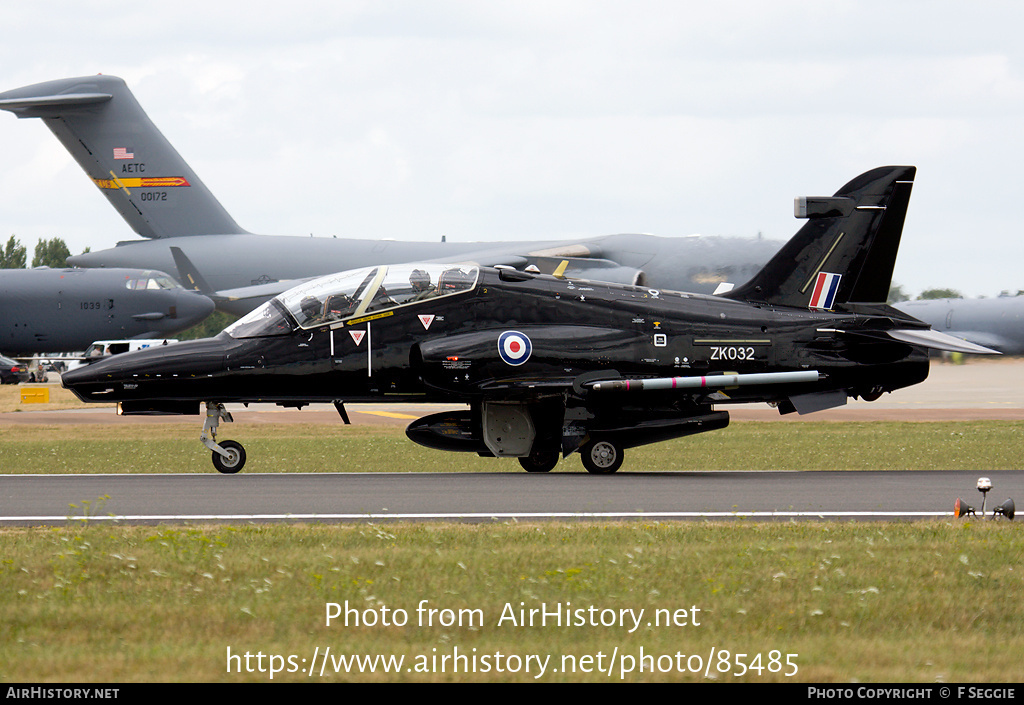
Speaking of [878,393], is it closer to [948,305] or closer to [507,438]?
[507,438]

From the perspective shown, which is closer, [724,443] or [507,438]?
[507,438]

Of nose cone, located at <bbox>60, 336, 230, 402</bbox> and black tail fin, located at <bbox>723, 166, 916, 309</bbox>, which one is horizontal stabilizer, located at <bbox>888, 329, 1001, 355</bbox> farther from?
nose cone, located at <bbox>60, 336, 230, 402</bbox>

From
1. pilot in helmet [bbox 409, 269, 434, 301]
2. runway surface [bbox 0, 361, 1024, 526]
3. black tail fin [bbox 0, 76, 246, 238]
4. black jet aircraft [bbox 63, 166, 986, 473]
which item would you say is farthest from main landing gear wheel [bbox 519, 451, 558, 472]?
black tail fin [bbox 0, 76, 246, 238]

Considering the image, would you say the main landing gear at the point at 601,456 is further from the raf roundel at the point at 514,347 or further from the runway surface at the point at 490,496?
the raf roundel at the point at 514,347

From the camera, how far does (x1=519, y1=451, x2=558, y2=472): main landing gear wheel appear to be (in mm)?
16297

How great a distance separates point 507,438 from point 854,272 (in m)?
5.63

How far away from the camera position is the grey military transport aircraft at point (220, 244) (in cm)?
3453

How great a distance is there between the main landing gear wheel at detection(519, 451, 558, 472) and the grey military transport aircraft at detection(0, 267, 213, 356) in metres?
35.2

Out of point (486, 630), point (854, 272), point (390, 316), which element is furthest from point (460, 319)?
point (486, 630)

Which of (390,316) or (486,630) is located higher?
(390,316)

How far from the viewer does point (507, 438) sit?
15898mm

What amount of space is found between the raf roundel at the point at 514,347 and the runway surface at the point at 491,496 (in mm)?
1524

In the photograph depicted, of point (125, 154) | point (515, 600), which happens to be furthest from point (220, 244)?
point (515, 600)

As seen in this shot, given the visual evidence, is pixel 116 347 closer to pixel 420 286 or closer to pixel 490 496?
pixel 420 286
